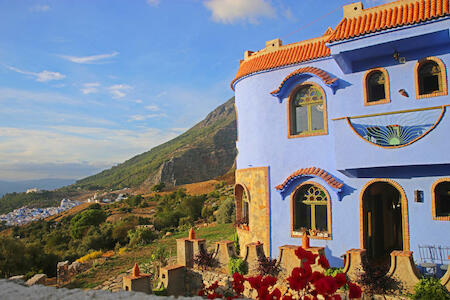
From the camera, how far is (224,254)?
40.2 feet

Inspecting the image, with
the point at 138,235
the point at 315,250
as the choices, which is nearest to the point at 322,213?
the point at 315,250

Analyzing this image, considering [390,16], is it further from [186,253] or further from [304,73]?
[186,253]

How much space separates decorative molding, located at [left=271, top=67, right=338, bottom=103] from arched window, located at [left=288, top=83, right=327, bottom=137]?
1.25 feet

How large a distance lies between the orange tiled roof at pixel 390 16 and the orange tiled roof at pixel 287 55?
1.32 meters

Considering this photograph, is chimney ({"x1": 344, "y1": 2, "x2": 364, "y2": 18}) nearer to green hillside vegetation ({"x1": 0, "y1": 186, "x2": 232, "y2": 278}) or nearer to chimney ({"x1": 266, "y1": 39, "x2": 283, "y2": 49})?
Answer: chimney ({"x1": 266, "y1": 39, "x2": 283, "y2": 49})

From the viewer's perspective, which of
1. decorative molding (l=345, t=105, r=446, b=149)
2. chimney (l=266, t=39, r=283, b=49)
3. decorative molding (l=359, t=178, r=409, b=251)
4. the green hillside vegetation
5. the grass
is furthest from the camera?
the green hillside vegetation

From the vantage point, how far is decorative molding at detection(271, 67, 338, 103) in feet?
37.5

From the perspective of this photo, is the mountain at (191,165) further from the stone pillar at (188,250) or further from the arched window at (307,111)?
the arched window at (307,111)

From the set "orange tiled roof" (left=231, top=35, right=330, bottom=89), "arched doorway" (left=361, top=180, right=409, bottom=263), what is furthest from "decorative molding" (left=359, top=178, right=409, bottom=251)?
"orange tiled roof" (left=231, top=35, right=330, bottom=89)

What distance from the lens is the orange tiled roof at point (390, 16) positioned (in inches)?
368

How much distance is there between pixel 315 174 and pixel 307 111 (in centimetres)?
232

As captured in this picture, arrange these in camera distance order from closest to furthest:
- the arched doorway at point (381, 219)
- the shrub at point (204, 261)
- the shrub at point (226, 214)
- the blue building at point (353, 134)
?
the blue building at point (353, 134)
the arched doorway at point (381, 219)
the shrub at point (204, 261)
the shrub at point (226, 214)

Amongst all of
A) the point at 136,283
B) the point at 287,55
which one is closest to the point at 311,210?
the point at 287,55

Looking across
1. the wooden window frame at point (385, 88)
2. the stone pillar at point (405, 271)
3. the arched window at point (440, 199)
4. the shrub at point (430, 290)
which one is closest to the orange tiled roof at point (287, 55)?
the wooden window frame at point (385, 88)
